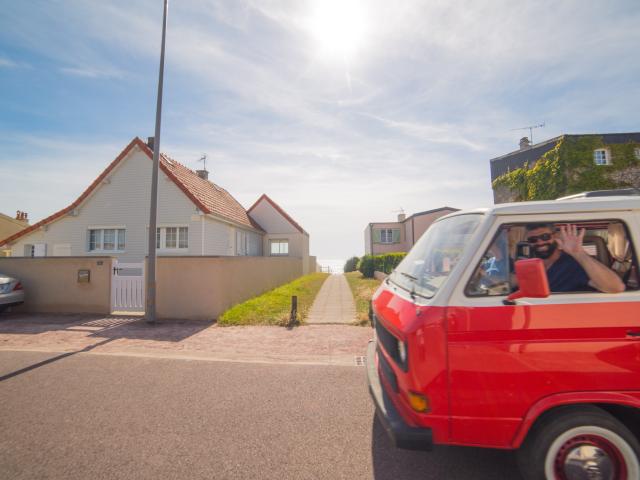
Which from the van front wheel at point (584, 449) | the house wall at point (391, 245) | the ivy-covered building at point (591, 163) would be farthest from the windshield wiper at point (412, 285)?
the house wall at point (391, 245)

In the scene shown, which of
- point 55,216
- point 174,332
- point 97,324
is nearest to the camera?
point 174,332

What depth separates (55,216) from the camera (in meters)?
16.2

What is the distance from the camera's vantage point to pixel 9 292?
9.09 m

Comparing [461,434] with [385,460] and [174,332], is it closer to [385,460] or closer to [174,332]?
[385,460]

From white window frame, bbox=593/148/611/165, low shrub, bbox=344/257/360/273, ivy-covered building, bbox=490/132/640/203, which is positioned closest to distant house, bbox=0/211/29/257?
low shrub, bbox=344/257/360/273

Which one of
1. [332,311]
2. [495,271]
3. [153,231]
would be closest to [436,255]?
[495,271]

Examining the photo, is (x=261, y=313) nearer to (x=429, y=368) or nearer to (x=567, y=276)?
(x=429, y=368)

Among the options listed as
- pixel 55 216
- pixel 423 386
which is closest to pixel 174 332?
pixel 423 386

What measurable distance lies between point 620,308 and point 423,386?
145 centimetres

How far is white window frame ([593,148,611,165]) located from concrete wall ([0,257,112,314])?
2811cm

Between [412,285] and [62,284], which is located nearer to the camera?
[412,285]

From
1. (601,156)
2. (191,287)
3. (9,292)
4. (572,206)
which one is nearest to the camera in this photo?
(572,206)

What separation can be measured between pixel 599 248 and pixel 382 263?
18670 mm

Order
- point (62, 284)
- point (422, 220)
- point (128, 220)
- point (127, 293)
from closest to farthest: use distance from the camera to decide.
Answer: point (127, 293) → point (62, 284) → point (128, 220) → point (422, 220)
